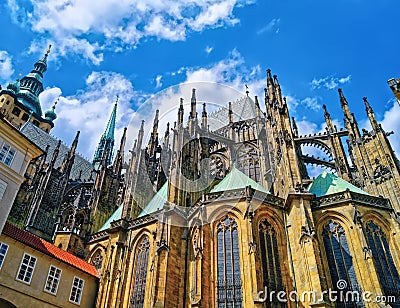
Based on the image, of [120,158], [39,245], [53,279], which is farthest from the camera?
[120,158]

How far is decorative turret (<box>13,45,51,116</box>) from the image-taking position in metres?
59.6

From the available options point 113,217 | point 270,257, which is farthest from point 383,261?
point 113,217

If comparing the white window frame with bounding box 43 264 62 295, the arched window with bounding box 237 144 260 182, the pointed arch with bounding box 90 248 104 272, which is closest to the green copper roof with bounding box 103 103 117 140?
the arched window with bounding box 237 144 260 182

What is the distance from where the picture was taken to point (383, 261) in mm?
18391

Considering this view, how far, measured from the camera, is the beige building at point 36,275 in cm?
1694

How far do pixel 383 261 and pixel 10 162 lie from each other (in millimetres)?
20785

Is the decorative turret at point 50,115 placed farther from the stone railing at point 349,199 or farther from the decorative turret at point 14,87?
the stone railing at point 349,199

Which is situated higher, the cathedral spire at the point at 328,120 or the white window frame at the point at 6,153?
the cathedral spire at the point at 328,120

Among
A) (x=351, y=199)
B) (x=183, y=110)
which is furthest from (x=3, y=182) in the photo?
(x=351, y=199)

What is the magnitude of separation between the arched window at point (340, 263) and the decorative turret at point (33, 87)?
5539cm

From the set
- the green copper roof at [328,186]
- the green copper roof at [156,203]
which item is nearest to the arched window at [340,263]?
the green copper roof at [328,186]

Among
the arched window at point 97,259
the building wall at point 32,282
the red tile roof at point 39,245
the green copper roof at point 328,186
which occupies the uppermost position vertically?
the green copper roof at point 328,186

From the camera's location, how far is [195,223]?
21.4m

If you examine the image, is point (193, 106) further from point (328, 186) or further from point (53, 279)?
point (53, 279)
